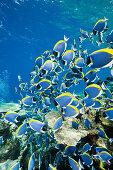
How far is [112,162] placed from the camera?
2.99 metres

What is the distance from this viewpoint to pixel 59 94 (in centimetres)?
463

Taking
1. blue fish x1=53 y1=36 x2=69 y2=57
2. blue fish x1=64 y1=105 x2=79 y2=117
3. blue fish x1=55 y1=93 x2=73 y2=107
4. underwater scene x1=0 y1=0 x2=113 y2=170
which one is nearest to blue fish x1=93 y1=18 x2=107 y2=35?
underwater scene x1=0 y1=0 x2=113 y2=170

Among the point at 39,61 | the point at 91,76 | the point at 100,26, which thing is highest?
the point at 100,26

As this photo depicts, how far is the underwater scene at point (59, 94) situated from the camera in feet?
9.14

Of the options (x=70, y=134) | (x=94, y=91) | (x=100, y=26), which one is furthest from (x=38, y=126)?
(x=100, y=26)

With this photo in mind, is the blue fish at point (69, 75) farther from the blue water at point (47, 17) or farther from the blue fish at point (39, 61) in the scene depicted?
the blue water at point (47, 17)

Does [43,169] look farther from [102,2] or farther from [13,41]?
[13,41]

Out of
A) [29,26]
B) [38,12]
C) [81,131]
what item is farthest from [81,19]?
[81,131]

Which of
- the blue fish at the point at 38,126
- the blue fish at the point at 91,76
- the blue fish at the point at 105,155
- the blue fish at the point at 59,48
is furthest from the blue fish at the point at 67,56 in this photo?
the blue fish at the point at 105,155

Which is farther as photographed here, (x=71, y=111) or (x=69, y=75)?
(x=69, y=75)

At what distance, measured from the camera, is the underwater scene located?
2.79m

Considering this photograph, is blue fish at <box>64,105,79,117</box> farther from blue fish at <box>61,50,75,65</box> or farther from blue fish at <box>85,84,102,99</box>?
blue fish at <box>61,50,75,65</box>

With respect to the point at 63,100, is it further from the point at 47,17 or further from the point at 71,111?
the point at 47,17

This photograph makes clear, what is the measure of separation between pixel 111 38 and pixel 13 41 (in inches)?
1218
